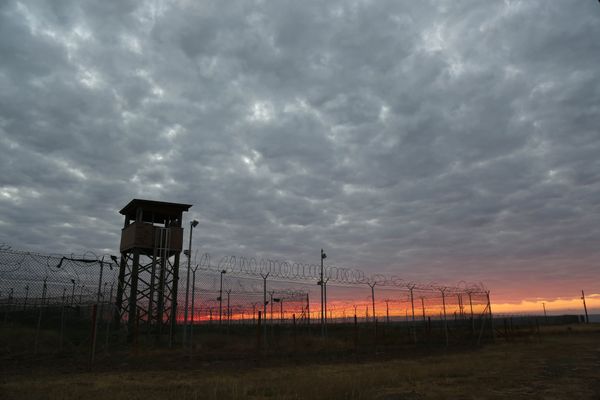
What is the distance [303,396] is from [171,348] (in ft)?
43.7

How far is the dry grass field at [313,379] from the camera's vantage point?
1052 centimetres

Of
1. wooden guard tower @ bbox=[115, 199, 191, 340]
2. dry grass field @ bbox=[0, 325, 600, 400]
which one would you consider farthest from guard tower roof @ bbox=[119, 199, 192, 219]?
dry grass field @ bbox=[0, 325, 600, 400]

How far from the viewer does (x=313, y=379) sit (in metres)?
12.7

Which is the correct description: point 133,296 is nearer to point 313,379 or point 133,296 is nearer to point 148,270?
point 148,270

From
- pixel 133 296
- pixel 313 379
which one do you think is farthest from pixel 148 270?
pixel 313 379

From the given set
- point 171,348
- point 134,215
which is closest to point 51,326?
point 134,215

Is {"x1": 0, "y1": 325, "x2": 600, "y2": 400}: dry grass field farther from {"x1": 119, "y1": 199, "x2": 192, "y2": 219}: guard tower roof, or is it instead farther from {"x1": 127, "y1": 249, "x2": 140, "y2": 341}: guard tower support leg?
{"x1": 119, "y1": 199, "x2": 192, "y2": 219}: guard tower roof

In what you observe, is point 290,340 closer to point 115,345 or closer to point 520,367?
point 115,345

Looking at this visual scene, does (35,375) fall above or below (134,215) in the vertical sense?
below

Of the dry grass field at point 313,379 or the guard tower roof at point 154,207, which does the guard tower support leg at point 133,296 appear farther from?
the dry grass field at point 313,379

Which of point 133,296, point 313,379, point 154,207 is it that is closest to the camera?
point 313,379

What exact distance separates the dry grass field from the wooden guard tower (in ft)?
21.1

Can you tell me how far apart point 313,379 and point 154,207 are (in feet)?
58.9

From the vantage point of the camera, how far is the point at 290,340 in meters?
26.9
